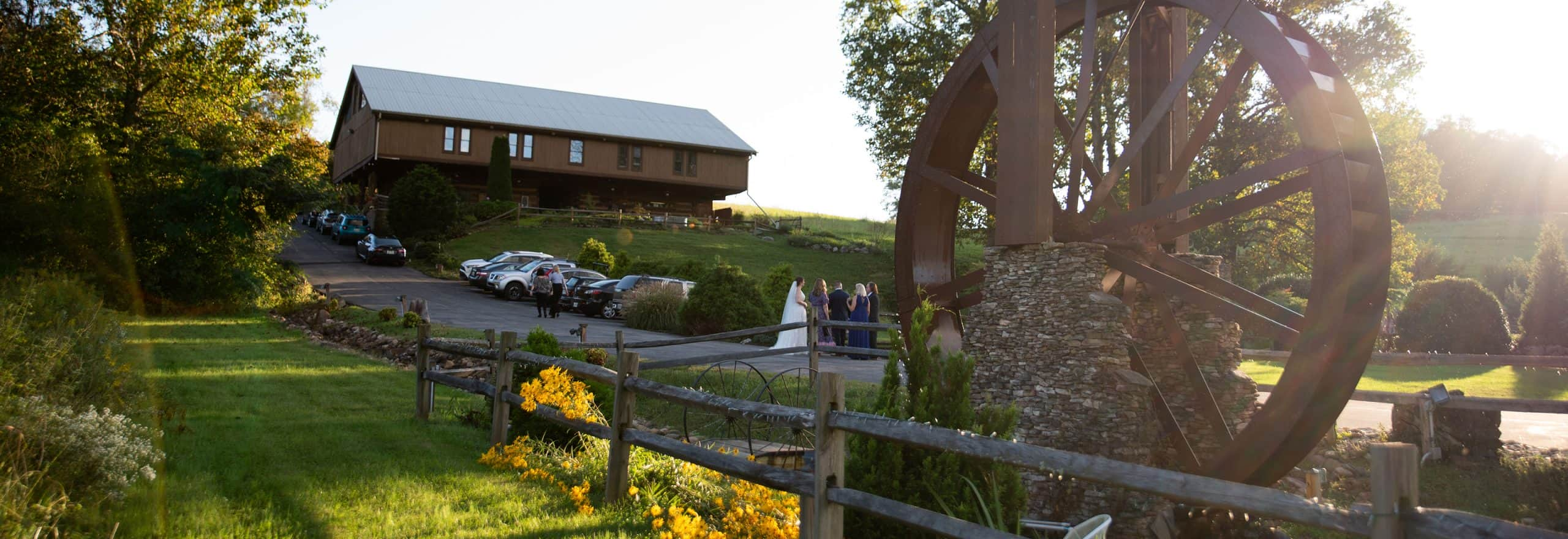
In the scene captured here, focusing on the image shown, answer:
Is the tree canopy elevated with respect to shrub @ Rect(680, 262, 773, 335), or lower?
elevated

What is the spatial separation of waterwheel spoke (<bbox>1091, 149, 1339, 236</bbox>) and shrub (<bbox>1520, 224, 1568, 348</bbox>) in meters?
16.4

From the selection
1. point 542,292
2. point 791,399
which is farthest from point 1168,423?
point 542,292

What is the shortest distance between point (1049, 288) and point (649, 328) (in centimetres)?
1582

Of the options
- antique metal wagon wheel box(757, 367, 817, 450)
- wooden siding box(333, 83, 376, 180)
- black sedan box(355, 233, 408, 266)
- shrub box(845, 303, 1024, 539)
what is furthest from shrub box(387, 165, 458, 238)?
shrub box(845, 303, 1024, 539)

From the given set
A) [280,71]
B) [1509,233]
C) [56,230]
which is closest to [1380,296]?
[56,230]

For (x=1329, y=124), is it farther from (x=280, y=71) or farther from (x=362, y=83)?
(x=362, y=83)

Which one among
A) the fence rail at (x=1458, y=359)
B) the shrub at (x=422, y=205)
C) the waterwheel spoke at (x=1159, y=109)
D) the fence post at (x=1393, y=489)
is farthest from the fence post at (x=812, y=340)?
the shrub at (x=422, y=205)

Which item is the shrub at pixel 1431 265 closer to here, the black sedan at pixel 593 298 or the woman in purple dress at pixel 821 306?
the woman in purple dress at pixel 821 306

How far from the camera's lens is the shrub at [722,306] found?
21625 mm

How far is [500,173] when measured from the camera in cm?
4488

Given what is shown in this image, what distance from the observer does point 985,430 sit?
224 inches

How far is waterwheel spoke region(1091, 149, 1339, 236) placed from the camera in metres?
7.71

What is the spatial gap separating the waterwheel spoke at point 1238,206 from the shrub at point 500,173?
38722mm

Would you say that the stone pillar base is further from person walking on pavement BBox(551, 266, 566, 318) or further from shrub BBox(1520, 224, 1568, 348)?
shrub BBox(1520, 224, 1568, 348)
